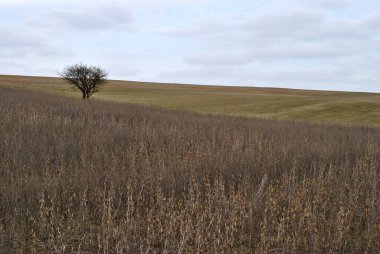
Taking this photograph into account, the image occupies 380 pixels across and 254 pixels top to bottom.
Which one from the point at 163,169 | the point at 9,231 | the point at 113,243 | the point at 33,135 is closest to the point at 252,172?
the point at 163,169

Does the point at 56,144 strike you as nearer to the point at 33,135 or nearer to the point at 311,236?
the point at 33,135

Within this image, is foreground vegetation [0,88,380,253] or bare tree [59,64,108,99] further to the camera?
bare tree [59,64,108,99]

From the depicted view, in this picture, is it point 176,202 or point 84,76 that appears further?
point 84,76

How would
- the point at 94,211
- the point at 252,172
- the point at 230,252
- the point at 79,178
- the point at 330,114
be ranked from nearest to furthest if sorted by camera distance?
the point at 230,252, the point at 94,211, the point at 79,178, the point at 252,172, the point at 330,114

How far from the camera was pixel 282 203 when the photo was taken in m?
5.13

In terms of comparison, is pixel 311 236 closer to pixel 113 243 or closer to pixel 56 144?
pixel 113 243

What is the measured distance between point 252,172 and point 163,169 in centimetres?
168

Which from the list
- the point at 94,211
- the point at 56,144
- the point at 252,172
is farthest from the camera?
the point at 56,144

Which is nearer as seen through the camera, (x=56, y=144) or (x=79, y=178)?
(x=79, y=178)

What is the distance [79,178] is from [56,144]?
273cm

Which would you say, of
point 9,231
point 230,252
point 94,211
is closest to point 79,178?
point 94,211

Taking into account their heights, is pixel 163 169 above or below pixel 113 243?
above

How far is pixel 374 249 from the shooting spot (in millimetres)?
4133

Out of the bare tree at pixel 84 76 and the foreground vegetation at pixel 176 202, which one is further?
the bare tree at pixel 84 76
